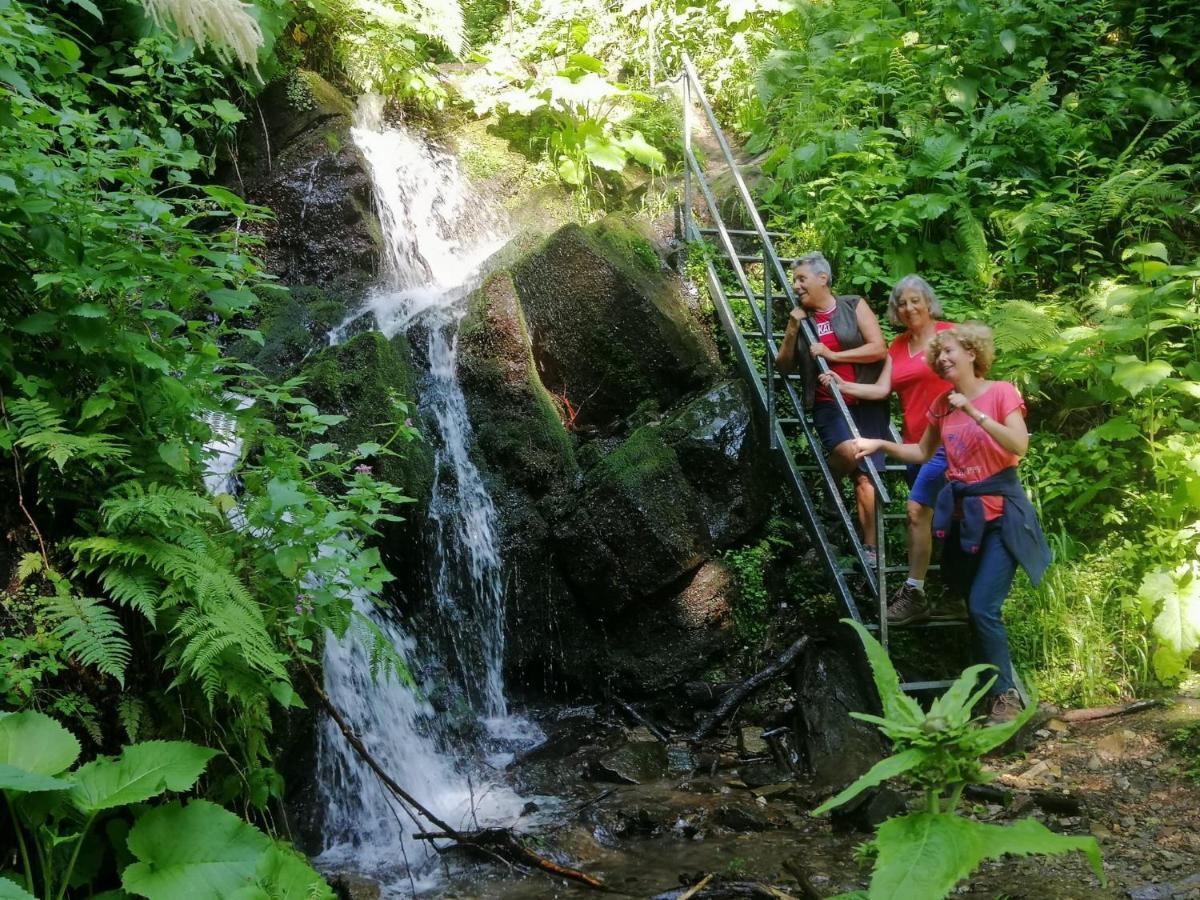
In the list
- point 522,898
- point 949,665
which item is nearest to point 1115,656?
point 949,665

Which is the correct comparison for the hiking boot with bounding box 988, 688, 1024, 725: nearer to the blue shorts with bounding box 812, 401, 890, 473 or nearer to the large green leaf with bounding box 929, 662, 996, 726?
the blue shorts with bounding box 812, 401, 890, 473

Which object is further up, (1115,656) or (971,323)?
(971,323)

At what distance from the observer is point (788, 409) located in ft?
22.0

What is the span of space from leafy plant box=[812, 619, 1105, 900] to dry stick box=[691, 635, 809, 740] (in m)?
3.85

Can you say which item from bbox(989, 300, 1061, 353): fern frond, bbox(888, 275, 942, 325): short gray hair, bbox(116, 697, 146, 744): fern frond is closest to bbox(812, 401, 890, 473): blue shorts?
bbox(888, 275, 942, 325): short gray hair

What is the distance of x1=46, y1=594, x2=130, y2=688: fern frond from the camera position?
99.9 inches

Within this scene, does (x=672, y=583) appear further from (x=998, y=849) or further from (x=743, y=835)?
(x=998, y=849)

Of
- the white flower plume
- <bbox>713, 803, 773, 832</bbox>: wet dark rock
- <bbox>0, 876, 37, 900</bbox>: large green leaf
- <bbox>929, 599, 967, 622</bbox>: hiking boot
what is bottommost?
<bbox>713, 803, 773, 832</bbox>: wet dark rock

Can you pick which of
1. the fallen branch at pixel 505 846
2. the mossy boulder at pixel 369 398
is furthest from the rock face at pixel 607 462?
the fallen branch at pixel 505 846

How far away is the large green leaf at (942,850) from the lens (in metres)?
1.49

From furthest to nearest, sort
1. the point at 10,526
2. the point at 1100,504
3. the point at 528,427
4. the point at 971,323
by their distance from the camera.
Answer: the point at 528,427, the point at 1100,504, the point at 971,323, the point at 10,526

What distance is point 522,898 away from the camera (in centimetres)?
372

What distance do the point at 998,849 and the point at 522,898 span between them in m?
2.72

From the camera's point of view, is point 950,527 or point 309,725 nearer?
point 309,725
